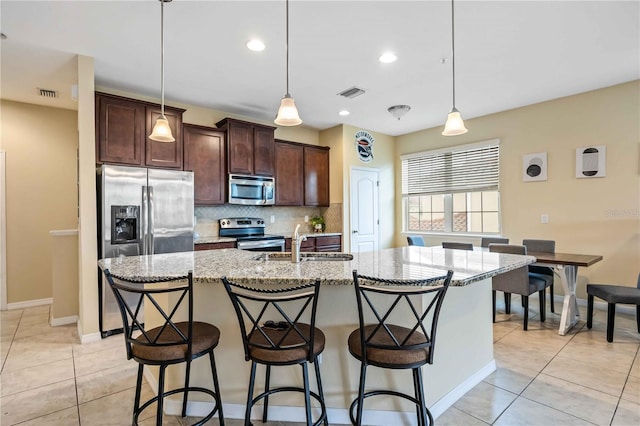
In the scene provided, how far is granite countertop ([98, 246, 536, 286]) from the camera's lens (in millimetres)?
1652

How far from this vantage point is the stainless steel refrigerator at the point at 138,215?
3.30 meters

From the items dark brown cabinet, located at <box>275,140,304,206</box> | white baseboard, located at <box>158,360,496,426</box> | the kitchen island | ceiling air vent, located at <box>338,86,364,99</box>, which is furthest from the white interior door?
white baseboard, located at <box>158,360,496,426</box>

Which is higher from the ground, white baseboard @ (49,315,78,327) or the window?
the window

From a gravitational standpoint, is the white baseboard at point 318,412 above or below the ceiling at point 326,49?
below

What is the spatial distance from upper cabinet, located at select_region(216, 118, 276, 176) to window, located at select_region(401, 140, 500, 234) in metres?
2.69

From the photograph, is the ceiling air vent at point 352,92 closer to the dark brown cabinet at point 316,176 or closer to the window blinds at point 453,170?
the dark brown cabinet at point 316,176

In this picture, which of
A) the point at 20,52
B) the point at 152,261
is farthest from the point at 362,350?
the point at 20,52

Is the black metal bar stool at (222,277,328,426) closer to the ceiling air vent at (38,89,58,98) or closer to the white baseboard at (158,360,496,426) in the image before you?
the white baseboard at (158,360,496,426)

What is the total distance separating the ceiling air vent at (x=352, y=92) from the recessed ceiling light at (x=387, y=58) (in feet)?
2.37

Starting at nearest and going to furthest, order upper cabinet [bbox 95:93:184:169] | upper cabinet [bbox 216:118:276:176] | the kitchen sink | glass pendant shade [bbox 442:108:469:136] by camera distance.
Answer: the kitchen sink, glass pendant shade [bbox 442:108:469:136], upper cabinet [bbox 95:93:184:169], upper cabinet [bbox 216:118:276:176]

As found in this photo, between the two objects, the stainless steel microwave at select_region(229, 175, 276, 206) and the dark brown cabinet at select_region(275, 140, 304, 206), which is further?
the dark brown cabinet at select_region(275, 140, 304, 206)

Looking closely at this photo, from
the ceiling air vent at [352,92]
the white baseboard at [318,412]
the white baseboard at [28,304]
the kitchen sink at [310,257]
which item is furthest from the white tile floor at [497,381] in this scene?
the ceiling air vent at [352,92]

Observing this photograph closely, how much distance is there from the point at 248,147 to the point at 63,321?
3.05 meters

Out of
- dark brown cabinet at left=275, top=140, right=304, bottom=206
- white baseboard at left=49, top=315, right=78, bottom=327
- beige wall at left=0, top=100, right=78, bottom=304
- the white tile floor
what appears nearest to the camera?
the white tile floor
